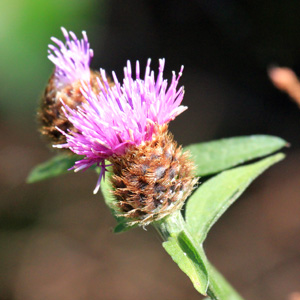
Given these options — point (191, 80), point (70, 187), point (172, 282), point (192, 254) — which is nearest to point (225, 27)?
point (191, 80)

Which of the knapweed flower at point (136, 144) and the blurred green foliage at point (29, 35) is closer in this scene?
the knapweed flower at point (136, 144)

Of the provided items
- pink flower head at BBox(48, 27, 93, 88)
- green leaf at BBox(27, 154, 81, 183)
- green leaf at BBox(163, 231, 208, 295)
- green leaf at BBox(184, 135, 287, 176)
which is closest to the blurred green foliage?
green leaf at BBox(27, 154, 81, 183)

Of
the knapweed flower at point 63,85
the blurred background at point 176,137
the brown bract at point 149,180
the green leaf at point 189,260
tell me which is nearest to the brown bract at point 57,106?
the knapweed flower at point 63,85

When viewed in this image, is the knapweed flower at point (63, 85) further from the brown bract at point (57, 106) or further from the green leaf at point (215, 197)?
the green leaf at point (215, 197)

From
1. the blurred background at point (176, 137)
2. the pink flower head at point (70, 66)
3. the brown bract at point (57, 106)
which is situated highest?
the pink flower head at point (70, 66)

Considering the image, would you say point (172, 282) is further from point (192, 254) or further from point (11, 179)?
point (192, 254)

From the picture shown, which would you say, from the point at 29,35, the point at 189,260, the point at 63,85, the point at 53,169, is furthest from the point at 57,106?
the point at 29,35

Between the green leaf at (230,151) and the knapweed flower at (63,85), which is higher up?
the knapweed flower at (63,85)
